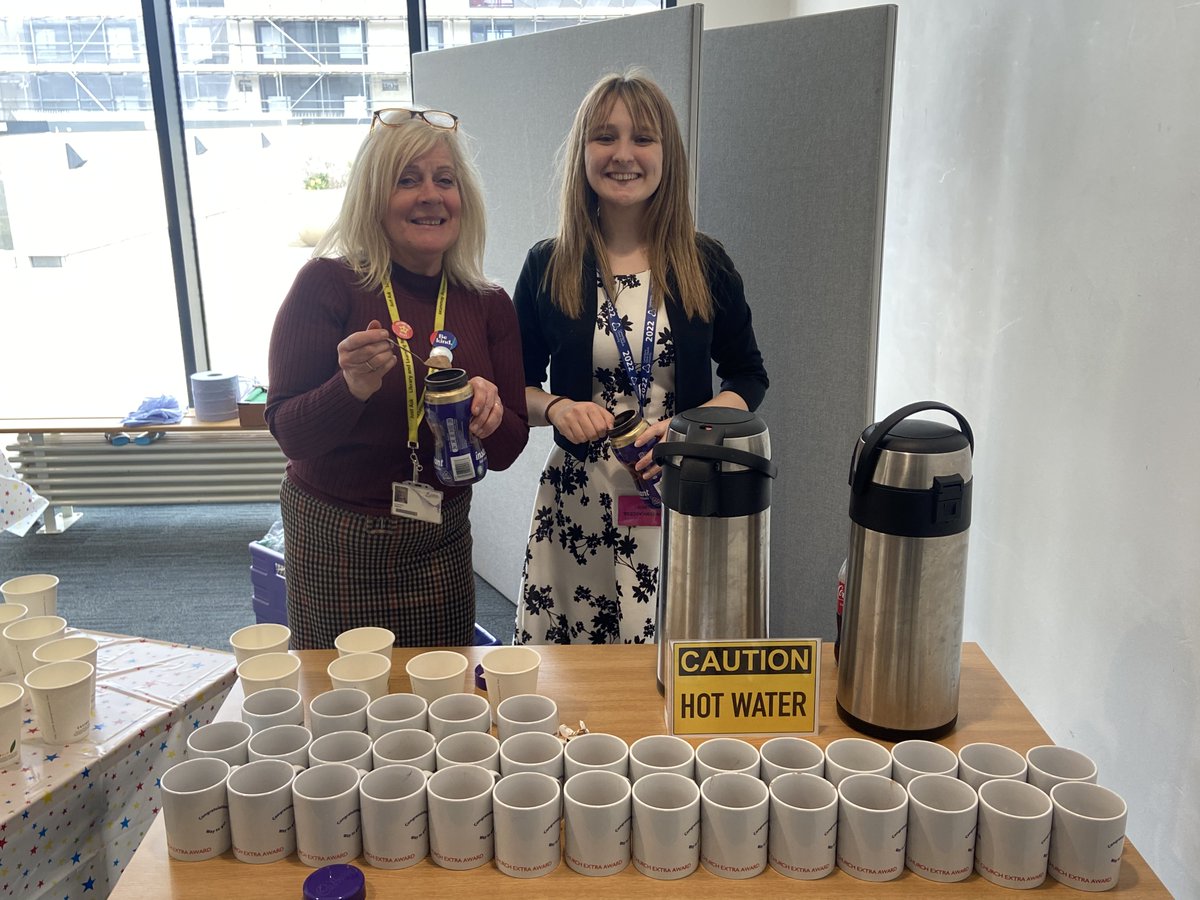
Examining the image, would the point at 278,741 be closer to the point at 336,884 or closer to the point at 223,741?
the point at 223,741

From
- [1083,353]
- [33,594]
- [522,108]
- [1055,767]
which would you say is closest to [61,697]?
[33,594]

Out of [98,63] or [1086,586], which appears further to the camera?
[98,63]

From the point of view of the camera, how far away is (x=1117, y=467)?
66.7 inches

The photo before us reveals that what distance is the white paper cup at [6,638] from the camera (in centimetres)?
140

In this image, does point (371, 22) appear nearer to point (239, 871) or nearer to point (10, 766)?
point (10, 766)

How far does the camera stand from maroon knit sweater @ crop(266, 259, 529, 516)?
1.59m

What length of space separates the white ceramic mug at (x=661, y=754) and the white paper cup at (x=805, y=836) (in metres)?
0.10

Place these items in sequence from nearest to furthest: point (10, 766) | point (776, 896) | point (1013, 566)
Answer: point (776, 896) < point (10, 766) < point (1013, 566)


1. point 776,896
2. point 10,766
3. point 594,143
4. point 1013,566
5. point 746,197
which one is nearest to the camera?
point 776,896

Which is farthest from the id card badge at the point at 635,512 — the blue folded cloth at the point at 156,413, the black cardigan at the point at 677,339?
the blue folded cloth at the point at 156,413

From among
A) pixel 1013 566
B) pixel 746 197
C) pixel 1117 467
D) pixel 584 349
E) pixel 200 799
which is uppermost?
pixel 746 197

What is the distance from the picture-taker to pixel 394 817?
94 centimetres

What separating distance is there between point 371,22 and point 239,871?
4.32 meters

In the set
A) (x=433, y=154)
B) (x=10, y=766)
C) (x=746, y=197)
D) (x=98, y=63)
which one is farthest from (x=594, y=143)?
(x=98, y=63)
